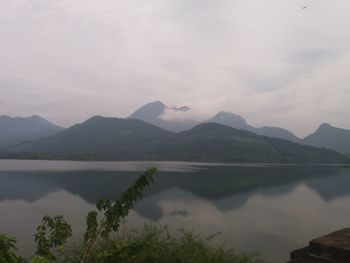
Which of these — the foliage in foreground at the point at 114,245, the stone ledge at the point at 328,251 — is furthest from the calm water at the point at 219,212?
the foliage in foreground at the point at 114,245

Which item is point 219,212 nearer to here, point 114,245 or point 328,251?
point 328,251

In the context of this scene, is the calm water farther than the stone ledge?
Yes

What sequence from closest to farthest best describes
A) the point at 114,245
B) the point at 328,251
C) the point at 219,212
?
the point at 114,245, the point at 328,251, the point at 219,212

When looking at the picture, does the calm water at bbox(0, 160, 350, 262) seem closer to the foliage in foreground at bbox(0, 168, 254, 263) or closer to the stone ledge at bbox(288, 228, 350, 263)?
the stone ledge at bbox(288, 228, 350, 263)

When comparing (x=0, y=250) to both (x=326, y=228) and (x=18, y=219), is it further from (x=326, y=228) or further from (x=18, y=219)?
(x=326, y=228)

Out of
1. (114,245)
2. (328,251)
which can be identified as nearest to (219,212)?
(328,251)

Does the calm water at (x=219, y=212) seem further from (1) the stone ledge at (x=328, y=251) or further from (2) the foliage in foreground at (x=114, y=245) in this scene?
(2) the foliage in foreground at (x=114, y=245)

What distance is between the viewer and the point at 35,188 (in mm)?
80000

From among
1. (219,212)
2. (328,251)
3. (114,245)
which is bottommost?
(219,212)

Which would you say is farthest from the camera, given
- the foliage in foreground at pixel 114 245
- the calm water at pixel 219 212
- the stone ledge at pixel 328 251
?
the calm water at pixel 219 212

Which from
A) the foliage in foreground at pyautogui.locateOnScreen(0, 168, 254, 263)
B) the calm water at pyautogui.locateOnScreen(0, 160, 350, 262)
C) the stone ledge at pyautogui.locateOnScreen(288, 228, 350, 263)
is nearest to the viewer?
the foliage in foreground at pyautogui.locateOnScreen(0, 168, 254, 263)

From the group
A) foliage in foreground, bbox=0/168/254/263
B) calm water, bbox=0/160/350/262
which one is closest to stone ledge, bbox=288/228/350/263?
foliage in foreground, bbox=0/168/254/263

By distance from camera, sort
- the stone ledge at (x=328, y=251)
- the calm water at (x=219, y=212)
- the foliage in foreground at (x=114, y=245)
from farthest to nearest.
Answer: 1. the calm water at (x=219, y=212)
2. the stone ledge at (x=328, y=251)
3. the foliage in foreground at (x=114, y=245)

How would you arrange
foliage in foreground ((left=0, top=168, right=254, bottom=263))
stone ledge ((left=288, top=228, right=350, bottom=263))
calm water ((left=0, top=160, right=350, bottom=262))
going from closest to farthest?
foliage in foreground ((left=0, top=168, right=254, bottom=263))
stone ledge ((left=288, top=228, right=350, bottom=263))
calm water ((left=0, top=160, right=350, bottom=262))
